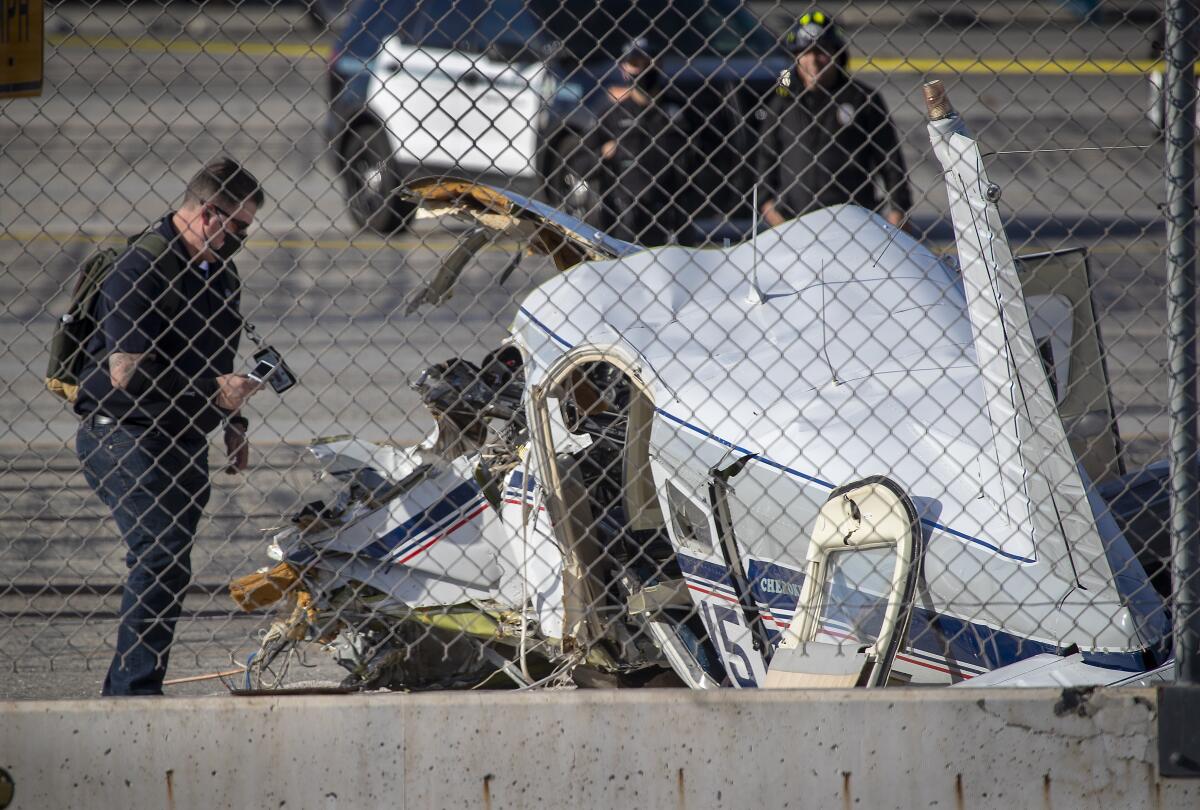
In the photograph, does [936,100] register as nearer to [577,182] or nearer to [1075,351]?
[1075,351]

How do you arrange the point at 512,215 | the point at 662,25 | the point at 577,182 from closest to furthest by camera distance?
the point at 512,215 → the point at 577,182 → the point at 662,25

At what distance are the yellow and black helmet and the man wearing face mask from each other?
3139 millimetres

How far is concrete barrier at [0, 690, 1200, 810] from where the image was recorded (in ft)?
8.86

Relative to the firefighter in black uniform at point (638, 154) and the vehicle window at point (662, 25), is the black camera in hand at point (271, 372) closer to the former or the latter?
the firefighter in black uniform at point (638, 154)

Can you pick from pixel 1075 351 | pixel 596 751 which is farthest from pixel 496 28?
pixel 596 751

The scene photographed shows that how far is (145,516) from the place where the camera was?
3738 millimetres

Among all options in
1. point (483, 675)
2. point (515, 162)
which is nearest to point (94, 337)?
point (483, 675)

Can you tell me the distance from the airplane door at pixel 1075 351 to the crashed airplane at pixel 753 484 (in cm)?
1

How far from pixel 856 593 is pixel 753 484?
1.41ft

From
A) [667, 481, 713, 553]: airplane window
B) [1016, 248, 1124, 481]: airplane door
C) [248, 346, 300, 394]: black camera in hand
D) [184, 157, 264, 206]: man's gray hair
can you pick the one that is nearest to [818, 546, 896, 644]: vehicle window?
[667, 481, 713, 553]: airplane window

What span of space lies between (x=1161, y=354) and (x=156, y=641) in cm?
654

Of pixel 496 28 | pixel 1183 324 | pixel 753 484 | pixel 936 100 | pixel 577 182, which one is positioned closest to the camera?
pixel 1183 324

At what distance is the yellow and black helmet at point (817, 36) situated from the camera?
592 centimetres

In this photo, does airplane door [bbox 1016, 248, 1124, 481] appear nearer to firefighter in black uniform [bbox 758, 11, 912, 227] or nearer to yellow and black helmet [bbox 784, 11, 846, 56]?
firefighter in black uniform [bbox 758, 11, 912, 227]
